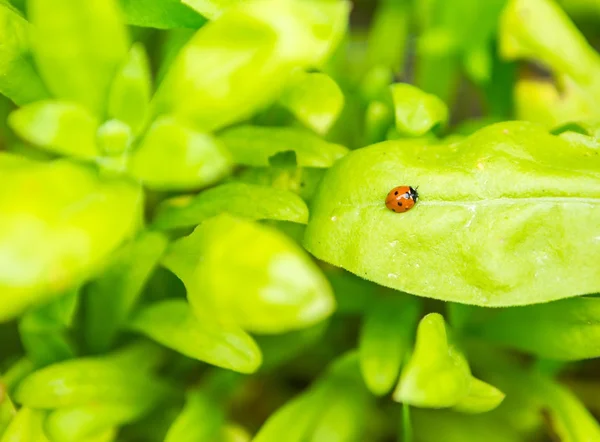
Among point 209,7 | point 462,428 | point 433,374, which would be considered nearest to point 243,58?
point 209,7

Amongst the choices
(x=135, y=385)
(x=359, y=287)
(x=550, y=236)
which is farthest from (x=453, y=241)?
(x=135, y=385)

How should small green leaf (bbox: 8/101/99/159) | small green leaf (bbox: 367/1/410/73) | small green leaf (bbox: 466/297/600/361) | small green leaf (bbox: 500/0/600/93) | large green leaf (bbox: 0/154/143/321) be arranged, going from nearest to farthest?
1. large green leaf (bbox: 0/154/143/321)
2. small green leaf (bbox: 8/101/99/159)
3. small green leaf (bbox: 466/297/600/361)
4. small green leaf (bbox: 500/0/600/93)
5. small green leaf (bbox: 367/1/410/73)

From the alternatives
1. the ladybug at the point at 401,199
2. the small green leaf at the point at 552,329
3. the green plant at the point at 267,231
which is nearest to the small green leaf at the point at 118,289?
the green plant at the point at 267,231

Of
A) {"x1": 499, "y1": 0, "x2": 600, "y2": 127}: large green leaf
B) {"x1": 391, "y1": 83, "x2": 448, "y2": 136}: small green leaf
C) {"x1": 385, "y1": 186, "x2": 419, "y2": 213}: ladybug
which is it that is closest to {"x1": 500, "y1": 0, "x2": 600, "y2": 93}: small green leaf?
{"x1": 499, "y1": 0, "x2": 600, "y2": 127}: large green leaf

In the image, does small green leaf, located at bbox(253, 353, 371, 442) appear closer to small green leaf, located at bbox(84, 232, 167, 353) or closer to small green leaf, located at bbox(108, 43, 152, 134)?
small green leaf, located at bbox(84, 232, 167, 353)

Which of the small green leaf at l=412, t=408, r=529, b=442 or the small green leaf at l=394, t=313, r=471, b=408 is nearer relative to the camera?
the small green leaf at l=394, t=313, r=471, b=408

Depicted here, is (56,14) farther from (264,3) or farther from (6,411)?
(6,411)
